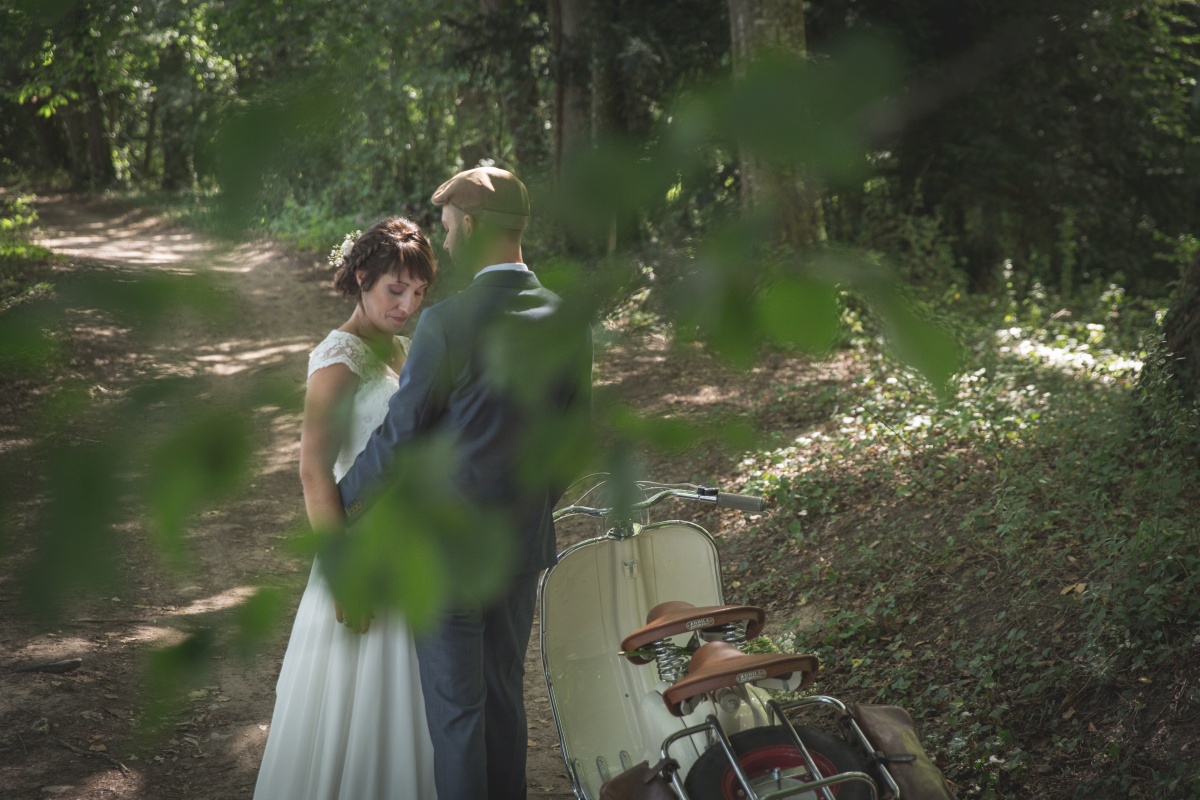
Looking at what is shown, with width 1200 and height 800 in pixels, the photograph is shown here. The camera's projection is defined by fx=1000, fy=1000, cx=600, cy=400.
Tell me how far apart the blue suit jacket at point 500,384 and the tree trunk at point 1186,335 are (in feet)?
15.4

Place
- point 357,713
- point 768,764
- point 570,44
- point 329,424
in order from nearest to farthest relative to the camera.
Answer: point 329,424
point 768,764
point 357,713
point 570,44

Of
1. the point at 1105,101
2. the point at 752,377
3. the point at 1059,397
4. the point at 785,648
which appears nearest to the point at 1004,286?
the point at 1105,101

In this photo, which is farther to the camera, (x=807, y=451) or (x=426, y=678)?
(x=807, y=451)

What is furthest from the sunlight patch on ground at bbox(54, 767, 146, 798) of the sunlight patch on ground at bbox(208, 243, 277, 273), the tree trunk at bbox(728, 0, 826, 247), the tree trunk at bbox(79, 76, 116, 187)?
the tree trunk at bbox(79, 76, 116, 187)

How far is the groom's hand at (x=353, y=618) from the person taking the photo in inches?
40.1

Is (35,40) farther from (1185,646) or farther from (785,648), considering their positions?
(785,648)

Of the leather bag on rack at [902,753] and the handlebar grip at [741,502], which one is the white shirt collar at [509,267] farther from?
the handlebar grip at [741,502]

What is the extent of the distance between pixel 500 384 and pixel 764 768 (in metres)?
1.78

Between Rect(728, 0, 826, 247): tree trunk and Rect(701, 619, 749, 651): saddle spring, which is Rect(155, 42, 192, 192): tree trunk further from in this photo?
Rect(701, 619, 749, 651): saddle spring

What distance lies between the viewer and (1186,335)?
5.06m

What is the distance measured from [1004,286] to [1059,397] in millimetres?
4633

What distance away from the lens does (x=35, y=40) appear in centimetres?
102

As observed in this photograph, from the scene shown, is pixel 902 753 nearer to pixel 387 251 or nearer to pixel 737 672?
pixel 737 672

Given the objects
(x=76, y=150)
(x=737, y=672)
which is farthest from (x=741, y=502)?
(x=76, y=150)
